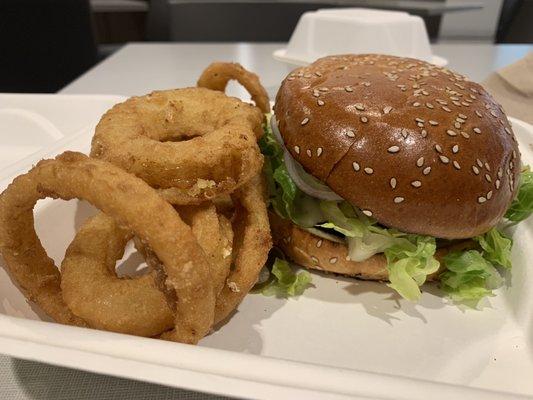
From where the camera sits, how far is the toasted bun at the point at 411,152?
1349mm

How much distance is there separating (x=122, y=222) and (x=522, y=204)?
128 cm

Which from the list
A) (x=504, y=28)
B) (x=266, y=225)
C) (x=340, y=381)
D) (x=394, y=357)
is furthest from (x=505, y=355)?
(x=504, y=28)

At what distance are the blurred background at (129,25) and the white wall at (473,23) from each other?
0.28m

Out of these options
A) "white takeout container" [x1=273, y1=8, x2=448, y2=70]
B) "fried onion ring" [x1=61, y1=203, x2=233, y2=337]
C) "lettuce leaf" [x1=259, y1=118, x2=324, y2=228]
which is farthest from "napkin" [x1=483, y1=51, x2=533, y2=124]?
"fried onion ring" [x1=61, y1=203, x2=233, y2=337]

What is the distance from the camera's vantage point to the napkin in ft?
7.92

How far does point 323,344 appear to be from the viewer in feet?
4.38

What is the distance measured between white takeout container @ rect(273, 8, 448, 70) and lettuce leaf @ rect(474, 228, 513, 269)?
5.92 ft

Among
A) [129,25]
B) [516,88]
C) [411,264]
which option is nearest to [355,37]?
[516,88]

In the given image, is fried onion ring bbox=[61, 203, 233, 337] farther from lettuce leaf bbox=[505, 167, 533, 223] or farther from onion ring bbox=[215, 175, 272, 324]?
lettuce leaf bbox=[505, 167, 533, 223]

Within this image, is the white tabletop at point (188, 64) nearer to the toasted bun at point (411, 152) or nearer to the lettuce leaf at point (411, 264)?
the toasted bun at point (411, 152)

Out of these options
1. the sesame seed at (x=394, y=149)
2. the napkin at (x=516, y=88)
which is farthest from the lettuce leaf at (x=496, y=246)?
the napkin at (x=516, y=88)

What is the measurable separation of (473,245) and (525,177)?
323 millimetres

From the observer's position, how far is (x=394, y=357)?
129cm

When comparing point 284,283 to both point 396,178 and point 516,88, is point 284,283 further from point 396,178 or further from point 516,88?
point 516,88
